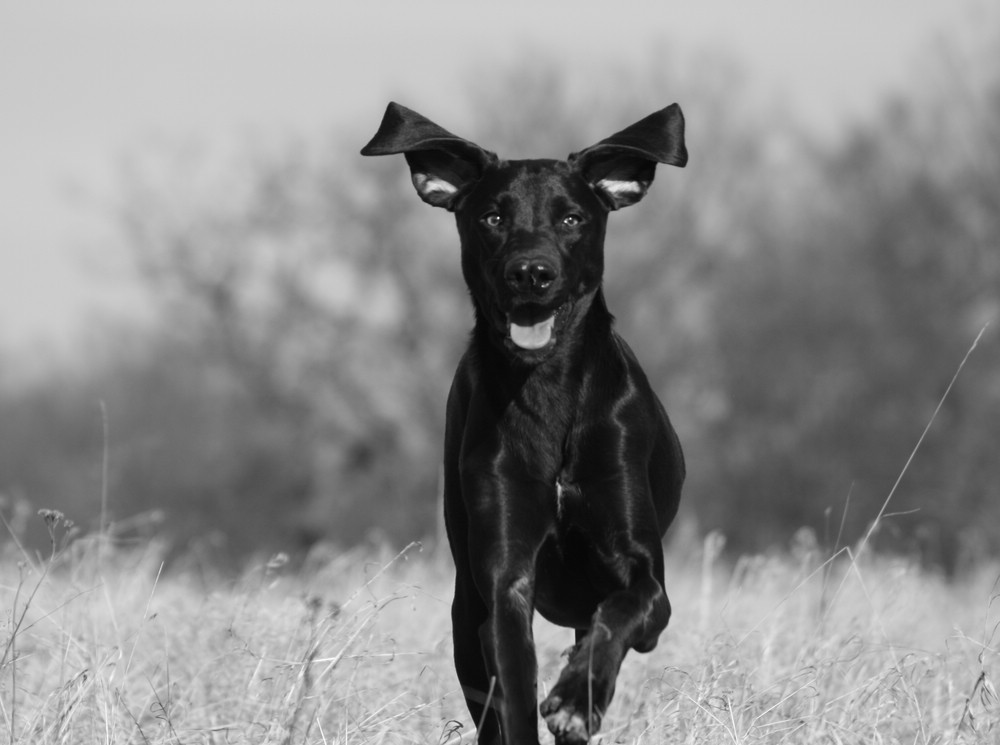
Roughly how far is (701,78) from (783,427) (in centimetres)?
744

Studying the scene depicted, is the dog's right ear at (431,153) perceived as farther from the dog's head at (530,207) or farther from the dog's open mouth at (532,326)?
the dog's open mouth at (532,326)

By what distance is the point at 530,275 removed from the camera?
4266 millimetres

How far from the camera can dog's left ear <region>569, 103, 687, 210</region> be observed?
185 inches

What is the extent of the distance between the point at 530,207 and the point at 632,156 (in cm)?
55

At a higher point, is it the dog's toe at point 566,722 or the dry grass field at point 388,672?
the dog's toe at point 566,722

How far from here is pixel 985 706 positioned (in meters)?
4.29

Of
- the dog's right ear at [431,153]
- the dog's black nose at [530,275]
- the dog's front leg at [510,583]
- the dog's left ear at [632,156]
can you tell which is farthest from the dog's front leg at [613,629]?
the dog's right ear at [431,153]

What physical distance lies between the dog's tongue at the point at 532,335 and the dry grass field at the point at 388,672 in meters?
0.80

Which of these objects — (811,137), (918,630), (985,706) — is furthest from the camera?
(811,137)

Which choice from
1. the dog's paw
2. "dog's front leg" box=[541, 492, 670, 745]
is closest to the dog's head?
"dog's front leg" box=[541, 492, 670, 745]

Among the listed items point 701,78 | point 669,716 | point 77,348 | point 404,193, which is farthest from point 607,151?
point 77,348

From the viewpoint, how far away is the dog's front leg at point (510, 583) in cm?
397

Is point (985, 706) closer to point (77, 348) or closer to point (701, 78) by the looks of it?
point (701, 78)

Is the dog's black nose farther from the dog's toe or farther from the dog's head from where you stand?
the dog's toe
